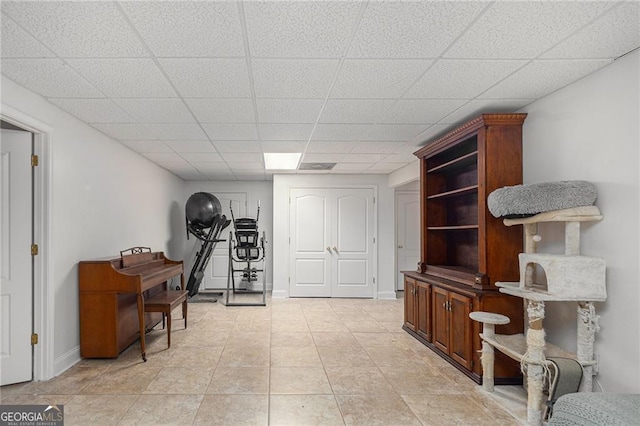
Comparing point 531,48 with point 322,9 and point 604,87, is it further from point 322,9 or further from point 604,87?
point 322,9

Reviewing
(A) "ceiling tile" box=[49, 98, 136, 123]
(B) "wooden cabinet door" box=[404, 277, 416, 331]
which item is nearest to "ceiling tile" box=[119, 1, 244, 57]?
(A) "ceiling tile" box=[49, 98, 136, 123]

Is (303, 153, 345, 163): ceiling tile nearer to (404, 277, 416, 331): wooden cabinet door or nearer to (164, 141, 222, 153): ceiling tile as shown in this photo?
(164, 141, 222, 153): ceiling tile

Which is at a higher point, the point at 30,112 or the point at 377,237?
the point at 30,112

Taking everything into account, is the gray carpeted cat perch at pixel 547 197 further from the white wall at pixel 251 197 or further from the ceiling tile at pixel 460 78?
the white wall at pixel 251 197

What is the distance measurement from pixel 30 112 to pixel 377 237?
217 inches

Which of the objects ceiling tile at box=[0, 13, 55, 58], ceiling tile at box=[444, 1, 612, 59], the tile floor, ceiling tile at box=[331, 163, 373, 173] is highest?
ceiling tile at box=[0, 13, 55, 58]

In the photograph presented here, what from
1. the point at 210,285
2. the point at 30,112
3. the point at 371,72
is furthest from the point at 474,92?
the point at 210,285

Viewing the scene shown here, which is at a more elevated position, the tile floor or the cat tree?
the cat tree

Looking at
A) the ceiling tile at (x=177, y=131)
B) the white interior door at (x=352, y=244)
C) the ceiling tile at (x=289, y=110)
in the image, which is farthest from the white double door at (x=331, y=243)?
Result: the ceiling tile at (x=289, y=110)

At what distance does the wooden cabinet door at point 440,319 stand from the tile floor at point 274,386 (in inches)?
6.3

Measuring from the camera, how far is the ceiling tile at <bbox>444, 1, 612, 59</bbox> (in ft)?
5.39

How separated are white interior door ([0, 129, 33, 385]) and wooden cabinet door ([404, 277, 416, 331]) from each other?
383 cm

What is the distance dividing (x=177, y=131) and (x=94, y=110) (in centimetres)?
80

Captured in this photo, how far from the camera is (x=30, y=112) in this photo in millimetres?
2703
